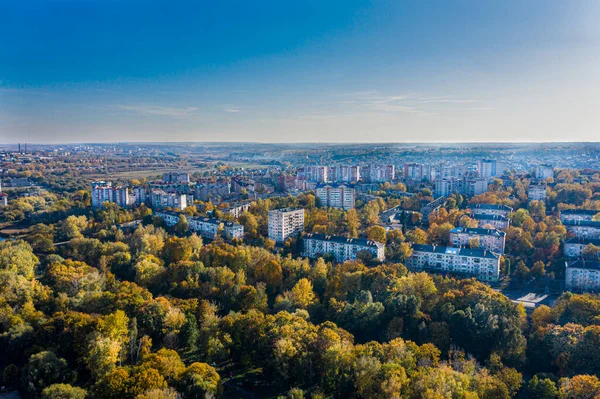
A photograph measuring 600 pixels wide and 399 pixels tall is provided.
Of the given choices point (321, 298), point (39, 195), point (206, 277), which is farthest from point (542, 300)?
point (39, 195)

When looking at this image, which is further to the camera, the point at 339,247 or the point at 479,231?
the point at 479,231

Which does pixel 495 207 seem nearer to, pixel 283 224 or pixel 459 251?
pixel 459 251

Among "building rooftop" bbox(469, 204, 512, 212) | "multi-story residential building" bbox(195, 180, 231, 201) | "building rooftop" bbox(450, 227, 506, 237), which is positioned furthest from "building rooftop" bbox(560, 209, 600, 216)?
"multi-story residential building" bbox(195, 180, 231, 201)

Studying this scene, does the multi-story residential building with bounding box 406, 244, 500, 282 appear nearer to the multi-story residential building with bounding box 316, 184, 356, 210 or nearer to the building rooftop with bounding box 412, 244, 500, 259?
the building rooftop with bounding box 412, 244, 500, 259

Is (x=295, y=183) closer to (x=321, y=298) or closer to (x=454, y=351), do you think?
(x=321, y=298)

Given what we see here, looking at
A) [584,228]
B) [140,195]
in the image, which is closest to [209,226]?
[140,195]

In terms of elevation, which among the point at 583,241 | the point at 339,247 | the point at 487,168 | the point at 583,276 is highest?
the point at 487,168

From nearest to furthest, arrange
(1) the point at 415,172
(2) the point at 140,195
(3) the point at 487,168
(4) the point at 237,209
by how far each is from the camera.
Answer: (4) the point at 237,209 < (2) the point at 140,195 < (3) the point at 487,168 < (1) the point at 415,172
